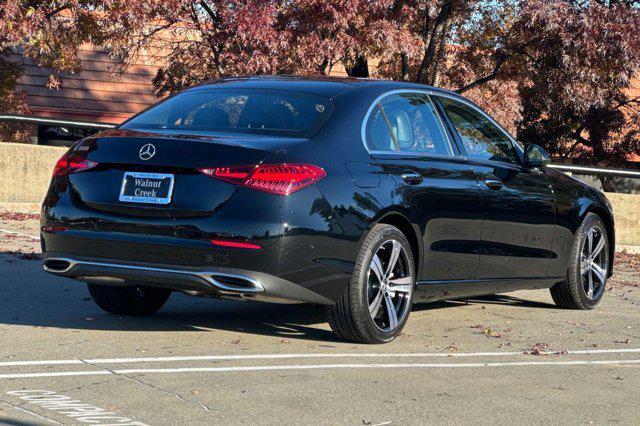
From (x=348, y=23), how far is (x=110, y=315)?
11.7 m

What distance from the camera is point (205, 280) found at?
23.3ft

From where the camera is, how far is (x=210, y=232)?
23.2 ft

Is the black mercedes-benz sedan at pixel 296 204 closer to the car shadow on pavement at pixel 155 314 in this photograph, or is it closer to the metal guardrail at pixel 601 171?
the car shadow on pavement at pixel 155 314

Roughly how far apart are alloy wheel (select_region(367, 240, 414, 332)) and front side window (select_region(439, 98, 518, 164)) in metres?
1.28

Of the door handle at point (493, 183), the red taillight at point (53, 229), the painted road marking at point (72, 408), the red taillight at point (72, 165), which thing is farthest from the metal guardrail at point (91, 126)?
the painted road marking at point (72, 408)

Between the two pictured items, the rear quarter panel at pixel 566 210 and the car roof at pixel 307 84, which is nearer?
the car roof at pixel 307 84

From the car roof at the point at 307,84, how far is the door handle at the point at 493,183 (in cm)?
81

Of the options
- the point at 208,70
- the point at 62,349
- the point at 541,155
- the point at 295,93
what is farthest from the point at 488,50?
the point at 62,349

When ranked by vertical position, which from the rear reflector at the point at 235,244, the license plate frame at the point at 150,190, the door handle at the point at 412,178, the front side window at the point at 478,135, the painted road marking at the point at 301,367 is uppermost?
the front side window at the point at 478,135

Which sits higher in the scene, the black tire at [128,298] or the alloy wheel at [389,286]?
the alloy wheel at [389,286]

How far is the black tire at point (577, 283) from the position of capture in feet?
32.8

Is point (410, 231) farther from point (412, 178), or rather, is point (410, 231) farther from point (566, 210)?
point (566, 210)

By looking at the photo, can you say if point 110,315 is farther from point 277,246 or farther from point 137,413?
point 137,413

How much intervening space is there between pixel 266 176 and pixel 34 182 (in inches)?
415
